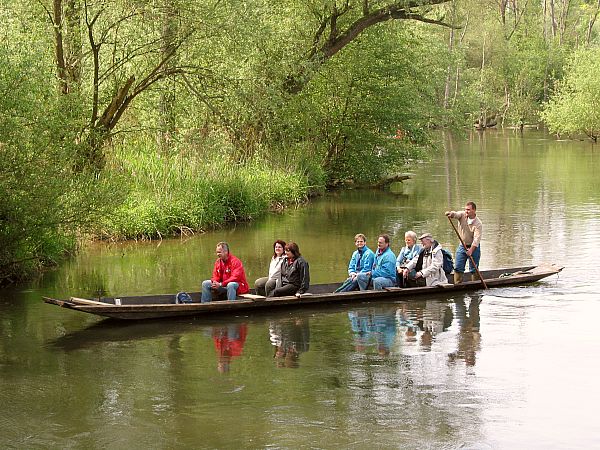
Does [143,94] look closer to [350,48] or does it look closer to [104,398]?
[350,48]

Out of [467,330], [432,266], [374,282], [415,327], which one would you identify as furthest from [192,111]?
[467,330]

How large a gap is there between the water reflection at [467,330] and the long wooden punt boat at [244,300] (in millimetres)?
541

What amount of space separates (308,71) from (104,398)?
20606mm

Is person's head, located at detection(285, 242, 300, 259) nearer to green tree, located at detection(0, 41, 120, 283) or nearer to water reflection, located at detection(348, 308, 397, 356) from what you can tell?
water reflection, located at detection(348, 308, 397, 356)

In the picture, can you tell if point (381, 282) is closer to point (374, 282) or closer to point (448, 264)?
point (374, 282)

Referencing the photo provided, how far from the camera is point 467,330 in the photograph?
14492 mm

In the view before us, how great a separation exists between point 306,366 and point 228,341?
1.77 metres

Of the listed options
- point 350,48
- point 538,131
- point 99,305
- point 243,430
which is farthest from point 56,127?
point 538,131

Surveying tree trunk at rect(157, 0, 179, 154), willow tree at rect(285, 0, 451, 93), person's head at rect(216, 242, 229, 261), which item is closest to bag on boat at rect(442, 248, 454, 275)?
person's head at rect(216, 242, 229, 261)

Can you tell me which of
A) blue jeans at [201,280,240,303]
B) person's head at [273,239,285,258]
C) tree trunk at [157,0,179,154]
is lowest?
blue jeans at [201,280,240,303]

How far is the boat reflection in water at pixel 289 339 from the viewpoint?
12.9m

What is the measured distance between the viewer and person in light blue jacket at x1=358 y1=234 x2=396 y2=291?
16.5 metres

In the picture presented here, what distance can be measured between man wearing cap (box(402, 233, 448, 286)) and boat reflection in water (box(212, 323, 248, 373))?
11.0 ft

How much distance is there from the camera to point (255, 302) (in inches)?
601
